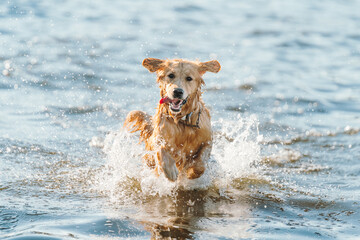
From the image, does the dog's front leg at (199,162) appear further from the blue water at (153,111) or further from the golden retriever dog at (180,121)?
the blue water at (153,111)

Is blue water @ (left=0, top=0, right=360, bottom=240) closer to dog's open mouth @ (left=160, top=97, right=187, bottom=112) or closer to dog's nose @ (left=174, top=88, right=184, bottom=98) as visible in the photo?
dog's open mouth @ (left=160, top=97, right=187, bottom=112)

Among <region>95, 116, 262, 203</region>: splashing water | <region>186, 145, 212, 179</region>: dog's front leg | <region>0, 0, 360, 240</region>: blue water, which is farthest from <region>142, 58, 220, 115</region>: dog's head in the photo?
<region>0, 0, 360, 240</region>: blue water

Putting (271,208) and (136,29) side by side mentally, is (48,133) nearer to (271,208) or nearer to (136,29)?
(271,208)

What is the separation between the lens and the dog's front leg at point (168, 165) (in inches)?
216

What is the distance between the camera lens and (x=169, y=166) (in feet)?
18.0

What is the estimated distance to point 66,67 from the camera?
37.3 ft

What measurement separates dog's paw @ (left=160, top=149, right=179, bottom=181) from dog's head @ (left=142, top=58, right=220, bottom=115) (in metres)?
0.48

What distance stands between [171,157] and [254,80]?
6293 mm

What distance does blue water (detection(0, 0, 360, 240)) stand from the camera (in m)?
5.07

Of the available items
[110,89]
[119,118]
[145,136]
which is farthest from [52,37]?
[145,136]

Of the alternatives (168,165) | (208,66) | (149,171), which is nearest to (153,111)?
(149,171)

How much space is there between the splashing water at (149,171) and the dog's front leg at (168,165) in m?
0.31

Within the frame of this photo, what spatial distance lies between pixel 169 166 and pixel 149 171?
0.78 m

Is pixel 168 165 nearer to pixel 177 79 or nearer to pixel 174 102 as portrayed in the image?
pixel 174 102
